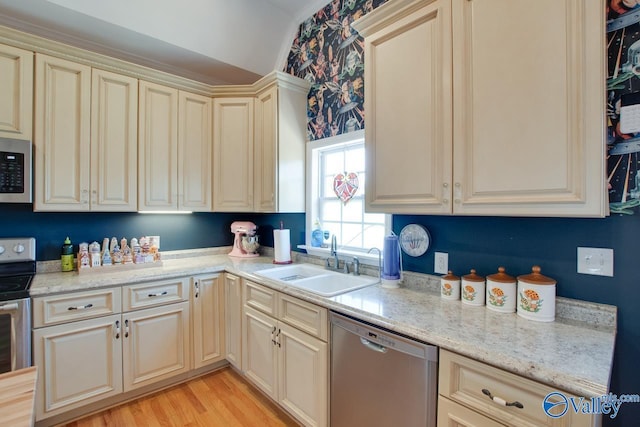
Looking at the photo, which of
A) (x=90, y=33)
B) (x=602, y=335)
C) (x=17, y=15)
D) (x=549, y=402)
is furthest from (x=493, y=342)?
(x=17, y=15)

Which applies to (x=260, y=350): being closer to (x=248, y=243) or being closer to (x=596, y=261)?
(x=248, y=243)

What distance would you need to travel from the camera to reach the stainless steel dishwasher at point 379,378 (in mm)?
1175

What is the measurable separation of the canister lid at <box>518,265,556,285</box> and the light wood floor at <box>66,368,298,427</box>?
166 centimetres

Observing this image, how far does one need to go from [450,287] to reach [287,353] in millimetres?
1065

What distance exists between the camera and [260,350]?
214cm

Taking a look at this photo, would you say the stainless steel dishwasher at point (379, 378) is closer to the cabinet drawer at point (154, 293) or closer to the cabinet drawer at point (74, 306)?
the cabinet drawer at point (154, 293)

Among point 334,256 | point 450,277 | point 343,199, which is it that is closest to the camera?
point 450,277

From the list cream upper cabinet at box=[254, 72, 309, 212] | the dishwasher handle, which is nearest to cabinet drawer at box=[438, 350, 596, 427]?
the dishwasher handle

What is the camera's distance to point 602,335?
115cm

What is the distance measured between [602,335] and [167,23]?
3.18 meters

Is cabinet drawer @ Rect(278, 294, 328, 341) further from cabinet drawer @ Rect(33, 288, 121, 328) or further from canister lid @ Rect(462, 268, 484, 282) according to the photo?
cabinet drawer @ Rect(33, 288, 121, 328)

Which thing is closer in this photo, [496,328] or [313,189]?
[496,328]

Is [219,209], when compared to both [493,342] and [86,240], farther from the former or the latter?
[493,342]

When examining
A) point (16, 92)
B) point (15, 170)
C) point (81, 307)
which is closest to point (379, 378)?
point (81, 307)
